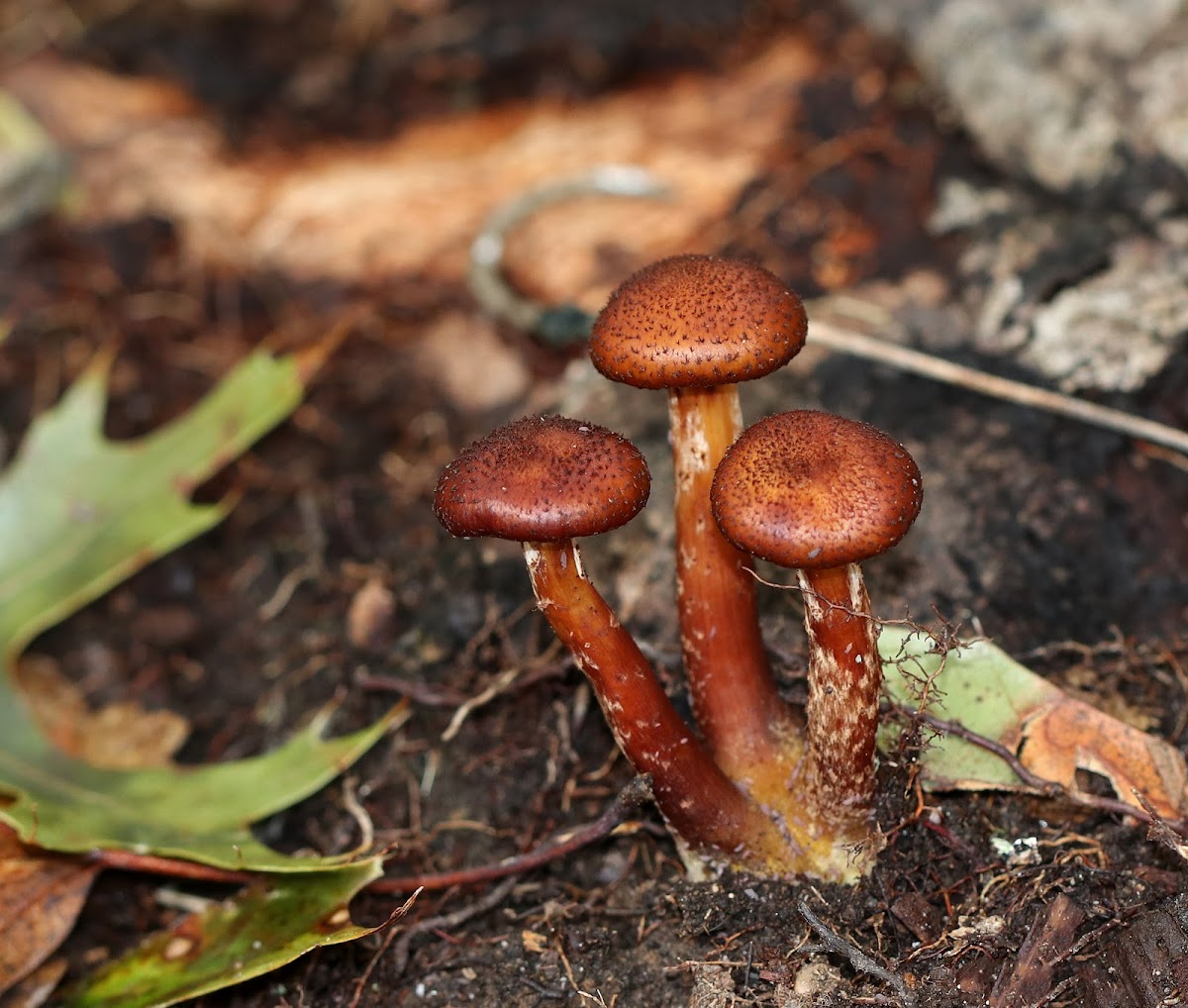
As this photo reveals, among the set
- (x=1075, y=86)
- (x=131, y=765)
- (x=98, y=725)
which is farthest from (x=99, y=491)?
(x=1075, y=86)

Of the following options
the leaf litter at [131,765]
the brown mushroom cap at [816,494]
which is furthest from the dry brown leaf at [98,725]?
the brown mushroom cap at [816,494]

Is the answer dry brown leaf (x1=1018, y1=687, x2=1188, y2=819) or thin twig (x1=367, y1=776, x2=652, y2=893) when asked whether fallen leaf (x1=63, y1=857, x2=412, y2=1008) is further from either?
dry brown leaf (x1=1018, y1=687, x2=1188, y2=819)

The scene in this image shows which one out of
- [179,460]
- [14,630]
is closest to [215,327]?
[179,460]

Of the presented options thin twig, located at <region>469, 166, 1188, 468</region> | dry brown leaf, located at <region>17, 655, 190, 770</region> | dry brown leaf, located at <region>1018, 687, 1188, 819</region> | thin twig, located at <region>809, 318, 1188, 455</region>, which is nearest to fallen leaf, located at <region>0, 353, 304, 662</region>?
→ dry brown leaf, located at <region>17, 655, 190, 770</region>

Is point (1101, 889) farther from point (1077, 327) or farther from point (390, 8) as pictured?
point (390, 8)

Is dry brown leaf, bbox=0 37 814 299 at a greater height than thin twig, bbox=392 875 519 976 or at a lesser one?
greater

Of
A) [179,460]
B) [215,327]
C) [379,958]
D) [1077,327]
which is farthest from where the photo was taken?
[215,327]

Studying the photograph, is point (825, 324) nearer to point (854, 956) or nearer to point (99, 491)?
point (854, 956)
